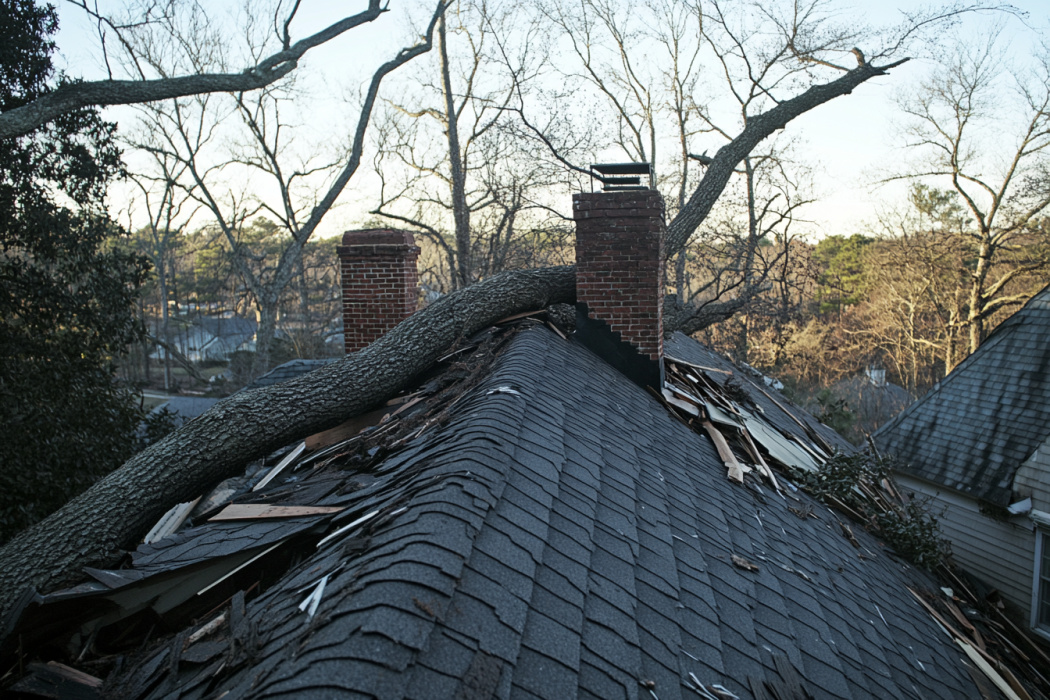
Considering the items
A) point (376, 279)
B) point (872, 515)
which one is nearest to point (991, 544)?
point (872, 515)

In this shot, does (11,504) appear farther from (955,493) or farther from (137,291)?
(955,493)

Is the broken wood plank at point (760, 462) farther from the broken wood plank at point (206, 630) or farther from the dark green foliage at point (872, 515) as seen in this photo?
the broken wood plank at point (206, 630)

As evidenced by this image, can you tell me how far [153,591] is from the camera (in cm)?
351

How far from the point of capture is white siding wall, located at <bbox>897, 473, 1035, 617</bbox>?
10.8m

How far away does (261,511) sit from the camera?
4.04 metres

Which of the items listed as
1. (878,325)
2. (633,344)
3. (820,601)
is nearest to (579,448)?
(820,601)

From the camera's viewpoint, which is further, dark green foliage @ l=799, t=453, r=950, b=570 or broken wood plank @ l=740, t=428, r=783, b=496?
dark green foliage @ l=799, t=453, r=950, b=570

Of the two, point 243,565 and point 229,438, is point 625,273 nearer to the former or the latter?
point 229,438

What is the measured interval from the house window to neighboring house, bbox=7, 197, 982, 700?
651cm

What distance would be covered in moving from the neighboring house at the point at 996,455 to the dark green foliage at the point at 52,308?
12839mm

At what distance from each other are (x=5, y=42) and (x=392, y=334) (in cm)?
788

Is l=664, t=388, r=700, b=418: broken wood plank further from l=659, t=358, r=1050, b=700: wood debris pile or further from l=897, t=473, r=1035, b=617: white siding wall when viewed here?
l=897, t=473, r=1035, b=617: white siding wall

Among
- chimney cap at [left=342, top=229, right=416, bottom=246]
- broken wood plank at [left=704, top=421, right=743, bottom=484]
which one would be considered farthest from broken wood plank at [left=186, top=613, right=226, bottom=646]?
chimney cap at [left=342, top=229, right=416, bottom=246]

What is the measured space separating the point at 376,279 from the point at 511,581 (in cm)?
709
